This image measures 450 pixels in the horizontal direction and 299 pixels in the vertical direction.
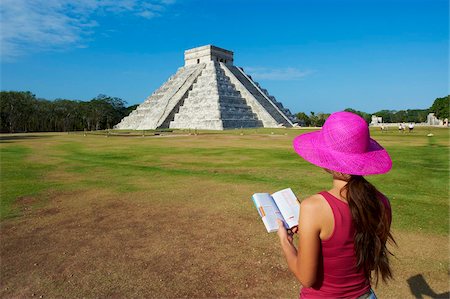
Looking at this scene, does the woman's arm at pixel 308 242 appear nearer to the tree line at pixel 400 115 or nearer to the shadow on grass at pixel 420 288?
the shadow on grass at pixel 420 288

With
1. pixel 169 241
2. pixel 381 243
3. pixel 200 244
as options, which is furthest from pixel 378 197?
pixel 169 241

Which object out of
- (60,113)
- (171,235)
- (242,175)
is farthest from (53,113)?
(171,235)

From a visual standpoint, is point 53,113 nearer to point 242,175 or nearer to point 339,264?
point 242,175

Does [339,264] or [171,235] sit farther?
[171,235]

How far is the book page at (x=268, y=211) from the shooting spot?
2530mm

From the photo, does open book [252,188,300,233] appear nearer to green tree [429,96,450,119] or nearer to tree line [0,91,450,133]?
tree line [0,91,450,133]

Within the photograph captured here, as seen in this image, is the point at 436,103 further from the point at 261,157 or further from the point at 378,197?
the point at 378,197

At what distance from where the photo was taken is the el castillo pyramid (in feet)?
177

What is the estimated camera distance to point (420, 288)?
13.7ft

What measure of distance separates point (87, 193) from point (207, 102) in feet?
Result: 155

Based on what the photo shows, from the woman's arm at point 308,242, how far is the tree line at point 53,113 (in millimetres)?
71935

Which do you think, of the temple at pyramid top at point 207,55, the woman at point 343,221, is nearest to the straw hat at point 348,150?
the woman at point 343,221

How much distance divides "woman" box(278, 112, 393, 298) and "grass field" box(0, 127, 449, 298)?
7.32 feet

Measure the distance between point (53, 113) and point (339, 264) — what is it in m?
81.5
